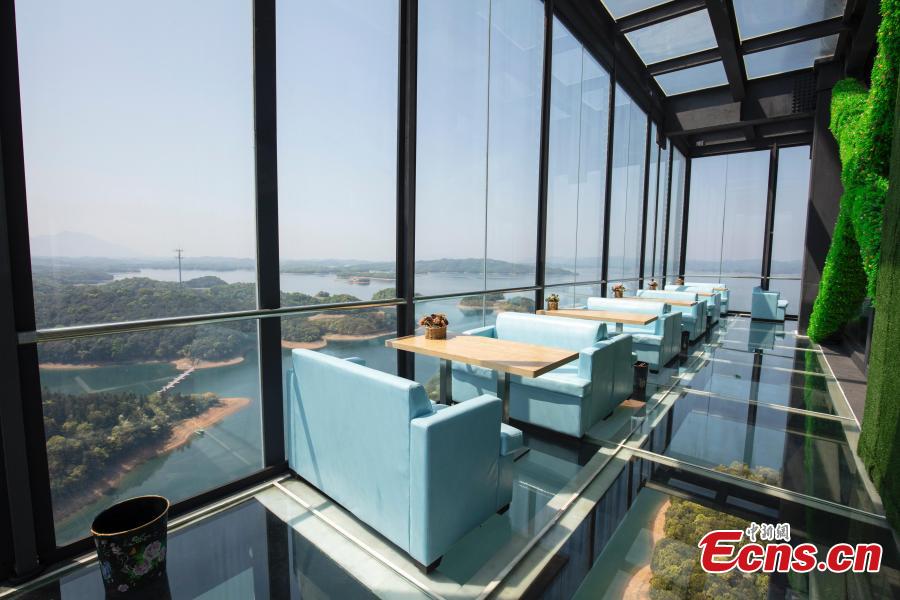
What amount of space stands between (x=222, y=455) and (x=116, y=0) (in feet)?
Answer: 7.47

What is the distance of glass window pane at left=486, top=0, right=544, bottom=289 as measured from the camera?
4.21 meters

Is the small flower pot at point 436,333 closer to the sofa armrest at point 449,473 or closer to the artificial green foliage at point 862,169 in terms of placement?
the sofa armrest at point 449,473

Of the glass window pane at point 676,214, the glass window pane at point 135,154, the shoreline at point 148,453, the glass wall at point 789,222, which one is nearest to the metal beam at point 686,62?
the glass window pane at point 676,214

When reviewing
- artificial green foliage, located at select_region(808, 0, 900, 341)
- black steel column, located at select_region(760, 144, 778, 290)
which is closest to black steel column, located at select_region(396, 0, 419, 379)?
artificial green foliage, located at select_region(808, 0, 900, 341)

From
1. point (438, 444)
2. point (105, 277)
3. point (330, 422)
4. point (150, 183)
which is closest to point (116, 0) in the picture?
point (150, 183)

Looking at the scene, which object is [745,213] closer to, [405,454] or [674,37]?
[674,37]

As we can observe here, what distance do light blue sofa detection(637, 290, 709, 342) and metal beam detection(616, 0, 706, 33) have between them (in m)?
3.77

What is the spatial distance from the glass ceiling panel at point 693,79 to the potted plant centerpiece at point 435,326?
22.2 feet

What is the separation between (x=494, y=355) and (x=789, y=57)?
7.61 meters

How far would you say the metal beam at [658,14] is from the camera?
4.89 m

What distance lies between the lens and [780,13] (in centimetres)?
515

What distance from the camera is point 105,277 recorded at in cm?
183

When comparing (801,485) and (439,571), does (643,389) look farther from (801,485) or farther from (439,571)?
(439,571)

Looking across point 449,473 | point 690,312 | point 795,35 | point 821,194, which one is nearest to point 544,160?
point 690,312
